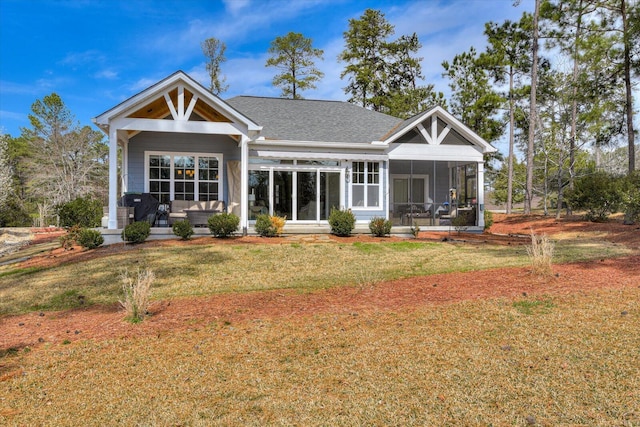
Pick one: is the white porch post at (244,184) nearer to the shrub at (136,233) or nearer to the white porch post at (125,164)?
the shrub at (136,233)

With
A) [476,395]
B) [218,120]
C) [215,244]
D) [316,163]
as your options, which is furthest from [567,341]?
[218,120]

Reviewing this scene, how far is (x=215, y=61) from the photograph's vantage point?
32.7 meters

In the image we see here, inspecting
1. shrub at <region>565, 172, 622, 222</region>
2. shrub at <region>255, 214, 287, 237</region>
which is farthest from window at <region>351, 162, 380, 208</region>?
shrub at <region>565, 172, 622, 222</region>

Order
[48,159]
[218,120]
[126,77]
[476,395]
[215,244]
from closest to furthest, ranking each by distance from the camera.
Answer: [476,395]
[215,244]
[218,120]
[126,77]
[48,159]

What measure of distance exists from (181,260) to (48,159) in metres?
27.2

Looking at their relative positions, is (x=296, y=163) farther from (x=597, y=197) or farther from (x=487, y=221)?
(x=597, y=197)

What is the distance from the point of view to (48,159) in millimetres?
30438

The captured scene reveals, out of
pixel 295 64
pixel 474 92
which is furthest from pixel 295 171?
pixel 295 64

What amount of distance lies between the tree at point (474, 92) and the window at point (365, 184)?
12777 millimetres

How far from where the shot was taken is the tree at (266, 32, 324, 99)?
3047 cm

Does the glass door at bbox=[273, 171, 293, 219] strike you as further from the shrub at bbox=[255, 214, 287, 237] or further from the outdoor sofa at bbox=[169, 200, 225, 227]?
the shrub at bbox=[255, 214, 287, 237]

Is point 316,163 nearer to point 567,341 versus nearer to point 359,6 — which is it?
point 567,341

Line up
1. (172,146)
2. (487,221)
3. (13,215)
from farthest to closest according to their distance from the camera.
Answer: (13,215) → (487,221) → (172,146)

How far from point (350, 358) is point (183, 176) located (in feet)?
43.0
